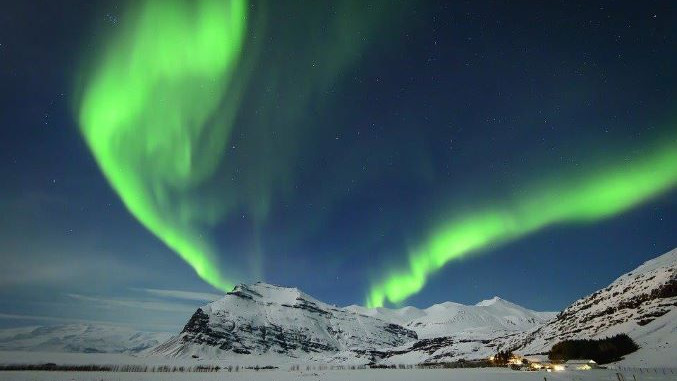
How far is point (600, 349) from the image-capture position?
132875mm

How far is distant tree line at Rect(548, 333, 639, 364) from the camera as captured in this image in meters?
131

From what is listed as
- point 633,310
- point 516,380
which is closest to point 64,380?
point 516,380

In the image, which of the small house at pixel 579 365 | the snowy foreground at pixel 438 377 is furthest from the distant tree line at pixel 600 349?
the snowy foreground at pixel 438 377

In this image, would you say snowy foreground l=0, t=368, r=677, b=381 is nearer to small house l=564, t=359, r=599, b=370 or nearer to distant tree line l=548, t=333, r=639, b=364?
small house l=564, t=359, r=599, b=370

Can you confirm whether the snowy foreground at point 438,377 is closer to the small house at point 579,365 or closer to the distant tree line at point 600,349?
the small house at point 579,365

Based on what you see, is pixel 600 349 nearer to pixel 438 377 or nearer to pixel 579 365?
pixel 579 365

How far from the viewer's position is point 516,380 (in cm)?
7000

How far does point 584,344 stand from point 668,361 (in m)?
26.2

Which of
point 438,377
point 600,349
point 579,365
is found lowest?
point 438,377

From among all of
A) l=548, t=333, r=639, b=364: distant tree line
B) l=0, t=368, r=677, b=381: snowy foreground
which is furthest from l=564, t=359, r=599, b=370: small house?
l=548, t=333, r=639, b=364: distant tree line

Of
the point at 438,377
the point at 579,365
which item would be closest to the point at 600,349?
the point at 579,365

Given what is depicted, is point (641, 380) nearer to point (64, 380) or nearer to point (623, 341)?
point (623, 341)

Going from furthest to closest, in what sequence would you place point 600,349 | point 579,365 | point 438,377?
point 600,349, point 579,365, point 438,377

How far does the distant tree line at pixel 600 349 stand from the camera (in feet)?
431
